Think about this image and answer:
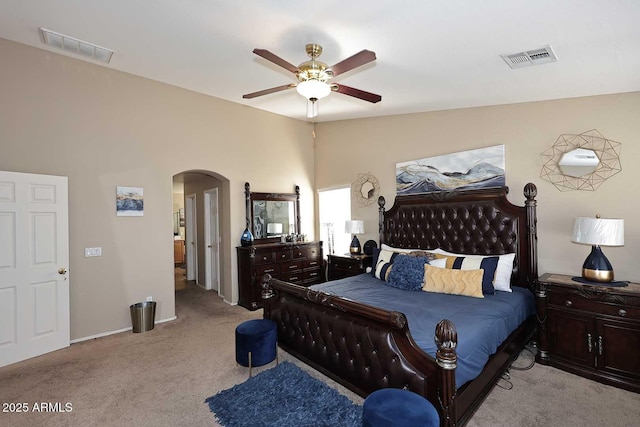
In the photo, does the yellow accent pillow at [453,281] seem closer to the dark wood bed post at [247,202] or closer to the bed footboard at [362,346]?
the bed footboard at [362,346]

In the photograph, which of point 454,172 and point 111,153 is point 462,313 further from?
point 111,153

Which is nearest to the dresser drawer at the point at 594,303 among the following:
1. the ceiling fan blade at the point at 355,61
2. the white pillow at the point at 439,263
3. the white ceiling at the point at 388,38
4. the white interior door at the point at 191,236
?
the white pillow at the point at 439,263

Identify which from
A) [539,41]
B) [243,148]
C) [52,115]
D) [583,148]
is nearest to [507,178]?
[583,148]

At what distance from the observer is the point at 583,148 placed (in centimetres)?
339

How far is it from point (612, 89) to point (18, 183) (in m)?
6.35

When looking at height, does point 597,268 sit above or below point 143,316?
above

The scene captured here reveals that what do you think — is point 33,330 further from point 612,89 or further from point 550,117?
point 612,89

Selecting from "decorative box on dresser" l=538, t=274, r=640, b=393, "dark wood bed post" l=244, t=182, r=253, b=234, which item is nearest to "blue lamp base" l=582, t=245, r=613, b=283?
"decorative box on dresser" l=538, t=274, r=640, b=393

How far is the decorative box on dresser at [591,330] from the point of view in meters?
2.70

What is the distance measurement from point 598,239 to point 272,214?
449 centimetres

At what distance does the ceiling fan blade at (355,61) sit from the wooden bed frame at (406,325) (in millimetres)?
1826

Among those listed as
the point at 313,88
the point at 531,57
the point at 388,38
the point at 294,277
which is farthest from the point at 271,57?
the point at 294,277

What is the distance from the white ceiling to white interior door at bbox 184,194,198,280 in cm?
372

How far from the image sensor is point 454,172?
4332mm
